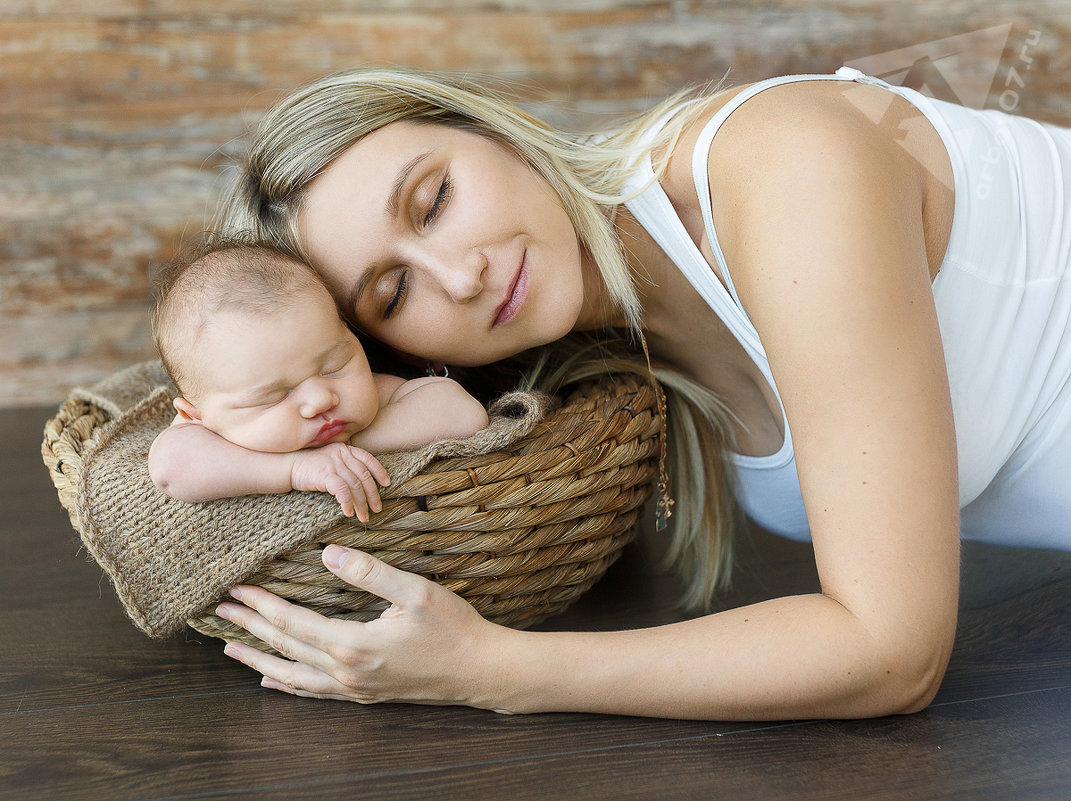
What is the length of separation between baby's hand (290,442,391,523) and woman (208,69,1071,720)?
63mm

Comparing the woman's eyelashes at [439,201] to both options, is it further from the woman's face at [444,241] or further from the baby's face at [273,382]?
the baby's face at [273,382]

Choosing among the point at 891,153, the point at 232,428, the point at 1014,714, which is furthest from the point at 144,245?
the point at 1014,714

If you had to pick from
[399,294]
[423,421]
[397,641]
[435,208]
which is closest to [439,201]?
[435,208]

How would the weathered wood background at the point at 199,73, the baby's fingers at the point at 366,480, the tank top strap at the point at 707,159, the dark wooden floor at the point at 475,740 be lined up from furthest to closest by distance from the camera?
the weathered wood background at the point at 199,73 → the tank top strap at the point at 707,159 → the baby's fingers at the point at 366,480 → the dark wooden floor at the point at 475,740

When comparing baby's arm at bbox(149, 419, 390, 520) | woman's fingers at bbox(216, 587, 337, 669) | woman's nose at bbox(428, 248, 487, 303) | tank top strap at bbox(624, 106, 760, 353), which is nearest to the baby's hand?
baby's arm at bbox(149, 419, 390, 520)

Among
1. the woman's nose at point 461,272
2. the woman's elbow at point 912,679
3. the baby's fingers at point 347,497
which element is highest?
the woman's nose at point 461,272

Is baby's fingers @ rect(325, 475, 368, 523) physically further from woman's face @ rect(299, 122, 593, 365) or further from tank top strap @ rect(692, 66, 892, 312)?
tank top strap @ rect(692, 66, 892, 312)

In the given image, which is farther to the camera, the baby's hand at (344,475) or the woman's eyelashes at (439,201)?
the woman's eyelashes at (439,201)

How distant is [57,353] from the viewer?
243cm

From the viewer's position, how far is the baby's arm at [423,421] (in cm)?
108

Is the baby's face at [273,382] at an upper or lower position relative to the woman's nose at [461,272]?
lower

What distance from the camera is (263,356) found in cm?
100

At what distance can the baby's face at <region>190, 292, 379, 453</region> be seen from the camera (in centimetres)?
100

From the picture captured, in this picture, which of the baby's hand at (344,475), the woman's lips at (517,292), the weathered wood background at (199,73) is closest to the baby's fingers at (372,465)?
the baby's hand at (344,475)
